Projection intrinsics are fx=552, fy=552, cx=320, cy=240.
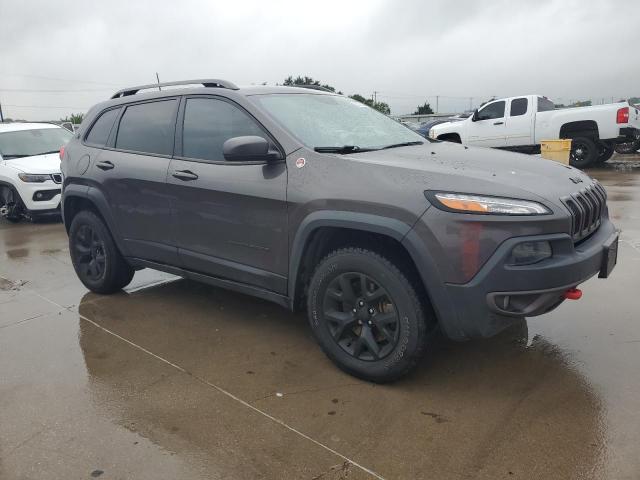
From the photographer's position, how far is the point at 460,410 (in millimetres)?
2922

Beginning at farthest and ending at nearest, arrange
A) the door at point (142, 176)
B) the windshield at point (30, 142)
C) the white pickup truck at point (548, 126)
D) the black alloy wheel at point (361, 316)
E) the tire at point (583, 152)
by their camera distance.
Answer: the tire at point (583, 152) → the white pickup truck at point (548, 126) → the windshield at point (30, 142) → the door at point (142, 176) → the black alloy wheel at point (361, 316)

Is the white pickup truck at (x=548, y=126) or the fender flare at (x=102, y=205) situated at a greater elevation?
the white pickup truck at (x=548, y=126)

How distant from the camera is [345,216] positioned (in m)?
3.04

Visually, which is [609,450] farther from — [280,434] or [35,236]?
[35,236]

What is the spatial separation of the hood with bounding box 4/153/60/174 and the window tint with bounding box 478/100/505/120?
10.4 meters

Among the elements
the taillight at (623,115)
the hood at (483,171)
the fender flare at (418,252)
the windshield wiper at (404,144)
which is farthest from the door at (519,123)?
the fender flare at (418,252)

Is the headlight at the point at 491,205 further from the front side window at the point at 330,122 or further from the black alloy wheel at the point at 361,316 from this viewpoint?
the front side window at the point at 330,122

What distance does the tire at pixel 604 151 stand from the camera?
13.4 m

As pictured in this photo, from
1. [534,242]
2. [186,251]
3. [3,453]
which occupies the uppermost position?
[534,242]

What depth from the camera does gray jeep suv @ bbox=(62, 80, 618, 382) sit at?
272 cm

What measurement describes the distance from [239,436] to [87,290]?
9.96 ft

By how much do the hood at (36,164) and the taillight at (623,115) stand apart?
11744mm

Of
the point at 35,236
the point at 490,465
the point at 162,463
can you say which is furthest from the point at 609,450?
the point at 35,236

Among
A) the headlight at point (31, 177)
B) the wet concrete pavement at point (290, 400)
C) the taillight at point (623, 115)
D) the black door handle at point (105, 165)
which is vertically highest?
the taillight at point (623, 115)
